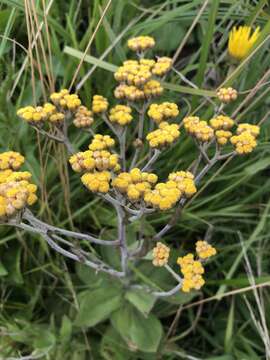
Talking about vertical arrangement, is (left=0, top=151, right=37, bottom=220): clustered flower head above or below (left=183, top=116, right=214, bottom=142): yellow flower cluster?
below

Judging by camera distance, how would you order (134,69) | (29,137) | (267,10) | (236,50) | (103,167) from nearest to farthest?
(103,167), (134,69), (236,50), (29,137), (267,10)

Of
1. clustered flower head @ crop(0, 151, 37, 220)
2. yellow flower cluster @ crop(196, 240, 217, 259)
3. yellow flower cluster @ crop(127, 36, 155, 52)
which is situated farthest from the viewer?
yellow flower cluster @ crop(127, 36, 155, 52)

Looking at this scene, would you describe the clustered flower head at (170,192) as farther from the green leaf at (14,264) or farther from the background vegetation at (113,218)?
the green leaf at (14,264)

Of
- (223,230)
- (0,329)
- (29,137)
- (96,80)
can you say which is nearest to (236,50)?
(96,80)

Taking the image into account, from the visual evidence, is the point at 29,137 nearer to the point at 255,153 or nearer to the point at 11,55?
the point at 11,55

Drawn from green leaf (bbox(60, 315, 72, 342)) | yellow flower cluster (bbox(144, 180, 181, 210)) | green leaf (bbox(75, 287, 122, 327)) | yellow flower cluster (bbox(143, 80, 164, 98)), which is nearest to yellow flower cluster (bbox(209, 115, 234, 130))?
yellow flower cluster (bbox(143, 80, 164, 98))

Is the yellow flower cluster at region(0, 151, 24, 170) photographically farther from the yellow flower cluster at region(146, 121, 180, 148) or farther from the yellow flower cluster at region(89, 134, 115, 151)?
the yellow flower cluster at region(146, 121, 180, 148)

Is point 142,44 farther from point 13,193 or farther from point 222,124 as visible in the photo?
point 13,193
